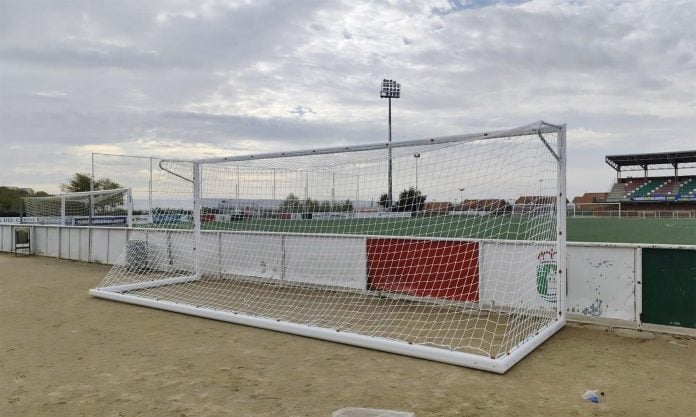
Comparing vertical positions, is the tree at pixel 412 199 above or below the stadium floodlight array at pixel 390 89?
below

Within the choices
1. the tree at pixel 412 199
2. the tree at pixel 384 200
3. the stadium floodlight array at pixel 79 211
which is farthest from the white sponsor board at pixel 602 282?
the stadium floodlight array at pixel 79 211

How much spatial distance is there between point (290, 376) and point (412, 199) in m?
4.47

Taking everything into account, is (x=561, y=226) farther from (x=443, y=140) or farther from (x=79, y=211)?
(x=79, y=211)

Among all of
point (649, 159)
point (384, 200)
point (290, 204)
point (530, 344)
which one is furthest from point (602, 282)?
point (649, 159)

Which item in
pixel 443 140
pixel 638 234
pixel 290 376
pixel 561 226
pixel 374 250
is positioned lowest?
pixel 290 376

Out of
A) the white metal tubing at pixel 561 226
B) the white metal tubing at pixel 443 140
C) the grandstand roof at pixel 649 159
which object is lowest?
the white metal tubing at pixel 561 226

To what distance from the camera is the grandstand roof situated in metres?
49.6

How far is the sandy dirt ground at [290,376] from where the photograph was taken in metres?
3.95

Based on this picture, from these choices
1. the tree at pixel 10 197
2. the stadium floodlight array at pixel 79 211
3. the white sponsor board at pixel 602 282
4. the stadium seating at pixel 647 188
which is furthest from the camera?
the stadium seating at pixel 647 188

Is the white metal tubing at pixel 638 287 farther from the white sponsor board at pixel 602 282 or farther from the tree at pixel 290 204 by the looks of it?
the tree at pixel 290 204

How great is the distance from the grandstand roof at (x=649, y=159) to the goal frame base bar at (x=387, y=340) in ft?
177

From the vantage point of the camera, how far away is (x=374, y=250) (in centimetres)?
881

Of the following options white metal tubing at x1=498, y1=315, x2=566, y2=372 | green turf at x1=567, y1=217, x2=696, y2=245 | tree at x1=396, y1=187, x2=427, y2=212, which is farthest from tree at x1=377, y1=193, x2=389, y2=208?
green turf at x1=567, y1=217, x2=696, y2=245

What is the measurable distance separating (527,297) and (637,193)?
5510 centimetres
